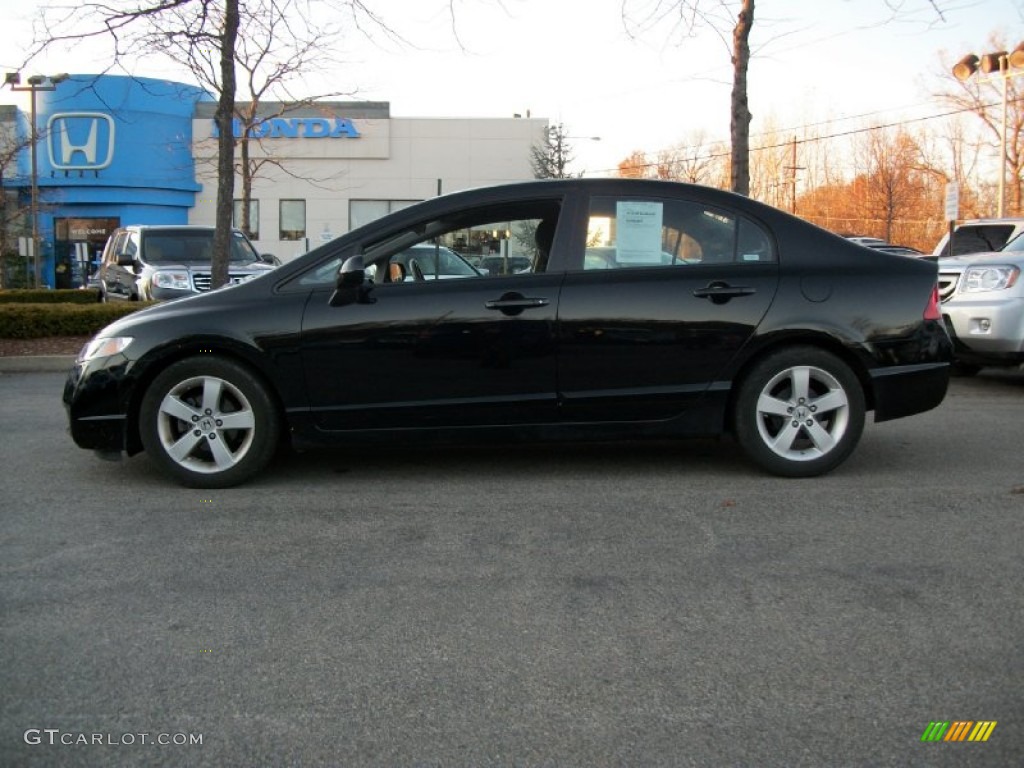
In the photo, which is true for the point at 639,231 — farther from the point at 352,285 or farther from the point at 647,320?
the point at 352,285

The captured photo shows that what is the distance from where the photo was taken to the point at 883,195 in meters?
40.7

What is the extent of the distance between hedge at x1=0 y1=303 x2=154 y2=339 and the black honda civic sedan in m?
7.71

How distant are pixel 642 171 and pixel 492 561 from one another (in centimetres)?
4867

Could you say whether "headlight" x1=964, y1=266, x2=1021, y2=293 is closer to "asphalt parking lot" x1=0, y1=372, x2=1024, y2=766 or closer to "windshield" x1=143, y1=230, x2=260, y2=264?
"asphalt parking lot" x1=0, y1=372, x2=1024, y2=766

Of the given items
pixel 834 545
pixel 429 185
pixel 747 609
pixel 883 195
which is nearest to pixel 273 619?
pixel 747 609

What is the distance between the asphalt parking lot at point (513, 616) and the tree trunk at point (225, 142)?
6939mm

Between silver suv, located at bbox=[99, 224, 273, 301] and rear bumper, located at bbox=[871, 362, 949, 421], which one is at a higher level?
silver suv, located at bbox=[99, 224, 273, 301]

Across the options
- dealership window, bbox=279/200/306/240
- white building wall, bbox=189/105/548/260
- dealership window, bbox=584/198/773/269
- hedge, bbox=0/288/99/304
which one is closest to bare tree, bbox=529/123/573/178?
white building wall, bbox=189/105/548/260

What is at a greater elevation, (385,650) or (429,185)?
(429,185)

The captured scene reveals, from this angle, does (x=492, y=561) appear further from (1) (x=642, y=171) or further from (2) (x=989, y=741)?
(1) (x=642, y=171)

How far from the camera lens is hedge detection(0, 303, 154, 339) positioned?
12.1 m

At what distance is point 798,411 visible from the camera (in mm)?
5180

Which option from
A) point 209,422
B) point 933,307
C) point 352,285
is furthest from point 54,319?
point 933,307

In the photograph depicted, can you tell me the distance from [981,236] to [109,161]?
32010mm
